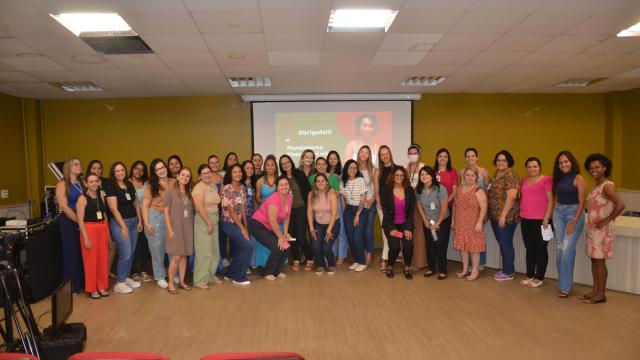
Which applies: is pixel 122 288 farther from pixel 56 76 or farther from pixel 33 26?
pixel 56 76

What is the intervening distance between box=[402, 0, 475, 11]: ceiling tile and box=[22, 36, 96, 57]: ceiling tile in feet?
10.8

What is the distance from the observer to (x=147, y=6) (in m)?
3.39

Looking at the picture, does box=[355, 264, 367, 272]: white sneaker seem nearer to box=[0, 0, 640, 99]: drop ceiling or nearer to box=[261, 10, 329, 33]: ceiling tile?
box=[0, 0, 640, 99]: drop ceiling

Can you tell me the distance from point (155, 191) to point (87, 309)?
4.48ft

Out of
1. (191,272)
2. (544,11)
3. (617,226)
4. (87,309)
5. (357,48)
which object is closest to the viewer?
(544,11)

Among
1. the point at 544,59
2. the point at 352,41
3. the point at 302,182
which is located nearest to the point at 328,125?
the point at 302,182

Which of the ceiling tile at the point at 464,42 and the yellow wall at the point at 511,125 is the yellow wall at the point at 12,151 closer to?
the yellow wall at the point at 511,125

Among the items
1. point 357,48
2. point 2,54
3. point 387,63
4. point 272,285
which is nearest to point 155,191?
point 272,285

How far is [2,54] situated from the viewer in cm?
468

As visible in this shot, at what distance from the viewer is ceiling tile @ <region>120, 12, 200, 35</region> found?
3.59 m

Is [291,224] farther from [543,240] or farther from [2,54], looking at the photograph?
[2,54]

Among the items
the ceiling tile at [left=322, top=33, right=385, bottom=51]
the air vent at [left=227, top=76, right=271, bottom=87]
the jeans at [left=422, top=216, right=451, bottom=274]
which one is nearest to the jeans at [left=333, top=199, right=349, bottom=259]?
the jeans at [left=422, top=216, right=451, bottom=274]

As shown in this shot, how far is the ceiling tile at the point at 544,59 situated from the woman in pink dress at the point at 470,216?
1.66 meters

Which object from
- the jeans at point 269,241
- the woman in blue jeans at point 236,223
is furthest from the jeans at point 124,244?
the jeans at point 269,241
